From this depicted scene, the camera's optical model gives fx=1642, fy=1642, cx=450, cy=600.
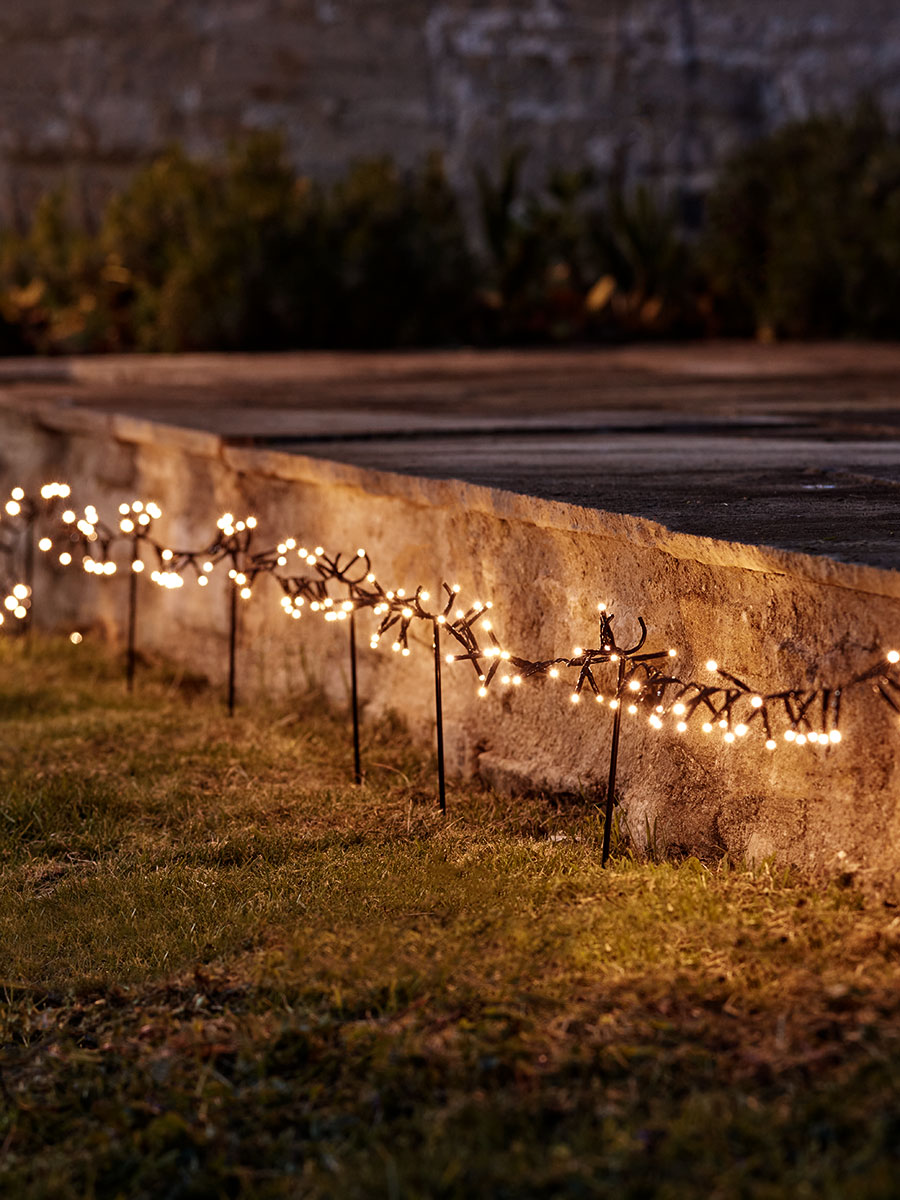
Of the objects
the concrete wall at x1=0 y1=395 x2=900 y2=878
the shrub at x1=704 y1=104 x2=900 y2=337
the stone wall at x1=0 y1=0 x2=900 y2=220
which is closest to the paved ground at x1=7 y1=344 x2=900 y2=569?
the concrete wall at x1=0 y1=395 x2=900 y2=878

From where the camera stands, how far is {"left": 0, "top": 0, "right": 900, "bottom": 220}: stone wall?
12.3 metres

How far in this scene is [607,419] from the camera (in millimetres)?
5285

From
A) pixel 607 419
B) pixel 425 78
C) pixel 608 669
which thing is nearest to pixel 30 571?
pixel 607 419

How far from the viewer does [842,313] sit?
32.6 ft

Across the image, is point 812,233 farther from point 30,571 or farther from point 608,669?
point 608,669

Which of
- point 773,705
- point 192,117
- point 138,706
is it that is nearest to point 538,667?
point 773,705

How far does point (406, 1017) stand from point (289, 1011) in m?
0.18

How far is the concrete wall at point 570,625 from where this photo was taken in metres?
2.78

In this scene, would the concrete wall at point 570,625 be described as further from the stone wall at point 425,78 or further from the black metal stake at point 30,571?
the stone wall at point 425,78

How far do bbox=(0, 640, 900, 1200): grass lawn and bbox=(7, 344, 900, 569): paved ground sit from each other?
680mm

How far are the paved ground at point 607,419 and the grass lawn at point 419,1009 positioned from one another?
0.68 meters

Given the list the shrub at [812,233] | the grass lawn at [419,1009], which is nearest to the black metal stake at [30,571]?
the grass lawn at [419,1009]

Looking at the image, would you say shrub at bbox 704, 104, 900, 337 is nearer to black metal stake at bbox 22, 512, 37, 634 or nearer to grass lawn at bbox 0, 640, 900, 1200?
black metal stake at bbox 22, 512, 37, 634

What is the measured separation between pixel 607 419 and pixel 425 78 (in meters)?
7.94
